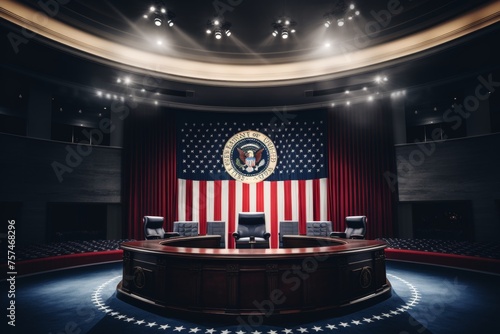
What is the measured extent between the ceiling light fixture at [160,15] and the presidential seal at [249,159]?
12.8 feet

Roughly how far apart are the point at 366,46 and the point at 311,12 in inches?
70.0

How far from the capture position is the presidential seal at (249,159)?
889cm

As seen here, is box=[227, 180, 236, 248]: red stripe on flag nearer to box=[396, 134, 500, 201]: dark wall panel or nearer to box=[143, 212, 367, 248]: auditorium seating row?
box=[143, 212, 367, 248]: auditorium seating row

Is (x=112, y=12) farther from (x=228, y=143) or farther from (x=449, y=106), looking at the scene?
(x=449, y=106)

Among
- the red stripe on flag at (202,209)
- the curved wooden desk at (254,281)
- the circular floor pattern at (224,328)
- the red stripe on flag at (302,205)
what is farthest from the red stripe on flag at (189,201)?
the curved wooden desk at (254,281)

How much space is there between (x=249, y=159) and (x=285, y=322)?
582 centimetres

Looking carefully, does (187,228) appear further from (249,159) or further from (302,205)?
(302,205)

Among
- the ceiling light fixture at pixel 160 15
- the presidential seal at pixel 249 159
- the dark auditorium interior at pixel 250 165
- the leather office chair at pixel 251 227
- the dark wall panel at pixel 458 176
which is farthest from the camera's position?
the presidential seal at pixel 249 159

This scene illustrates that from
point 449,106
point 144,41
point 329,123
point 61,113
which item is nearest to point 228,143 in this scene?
point 329,123

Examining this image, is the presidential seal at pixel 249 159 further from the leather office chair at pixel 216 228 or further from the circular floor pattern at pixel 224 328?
the circular floor pattern at pixel 224 328

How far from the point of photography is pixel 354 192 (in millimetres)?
8188

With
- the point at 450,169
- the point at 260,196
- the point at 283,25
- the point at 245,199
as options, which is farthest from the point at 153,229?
the point at 450,169

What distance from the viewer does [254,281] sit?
11.6 feet

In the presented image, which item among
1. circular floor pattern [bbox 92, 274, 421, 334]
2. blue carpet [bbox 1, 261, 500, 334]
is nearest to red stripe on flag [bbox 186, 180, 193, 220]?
blue carpet [bbox 1, 261, 500, 334]
